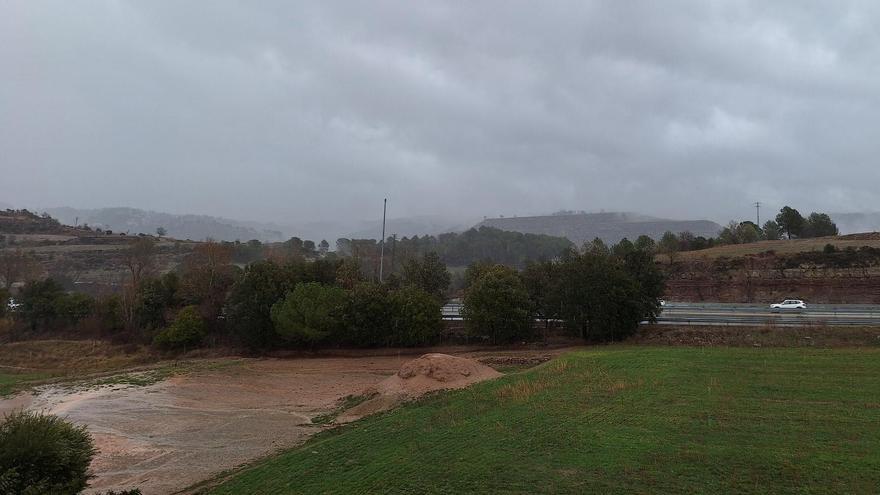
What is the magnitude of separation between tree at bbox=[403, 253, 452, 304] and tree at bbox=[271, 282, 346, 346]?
25.8 feet

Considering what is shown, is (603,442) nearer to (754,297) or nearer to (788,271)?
(754,297)

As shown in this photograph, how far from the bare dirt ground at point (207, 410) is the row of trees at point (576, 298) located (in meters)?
2.84

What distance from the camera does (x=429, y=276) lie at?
5066cm

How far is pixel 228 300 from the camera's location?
1916 inches

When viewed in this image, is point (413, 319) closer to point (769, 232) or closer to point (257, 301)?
point (257, 301)

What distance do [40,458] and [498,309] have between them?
3348cm

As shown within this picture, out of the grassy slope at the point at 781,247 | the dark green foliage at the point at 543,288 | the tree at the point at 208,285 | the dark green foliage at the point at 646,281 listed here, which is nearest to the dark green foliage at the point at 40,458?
the dark green foliage at the point at 543,288

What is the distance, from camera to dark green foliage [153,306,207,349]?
48.5 meters

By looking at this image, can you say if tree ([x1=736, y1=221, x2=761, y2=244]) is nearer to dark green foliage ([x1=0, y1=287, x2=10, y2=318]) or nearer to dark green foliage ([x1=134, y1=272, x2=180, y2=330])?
dark green foliage ([x1=134, y1=272, x2=180, y2=330])

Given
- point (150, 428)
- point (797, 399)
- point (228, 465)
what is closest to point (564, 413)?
point (797, 399)

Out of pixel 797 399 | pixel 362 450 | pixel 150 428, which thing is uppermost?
pixel 797 399

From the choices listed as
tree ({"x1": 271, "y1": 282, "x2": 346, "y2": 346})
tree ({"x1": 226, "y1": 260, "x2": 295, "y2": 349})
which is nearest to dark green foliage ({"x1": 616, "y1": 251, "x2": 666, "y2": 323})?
tree ({"x1": 271, "y1": 282, "x2": 346, "y2": 346})

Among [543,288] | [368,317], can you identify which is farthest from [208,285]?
[543,288]

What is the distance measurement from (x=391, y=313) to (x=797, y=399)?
30856mm
